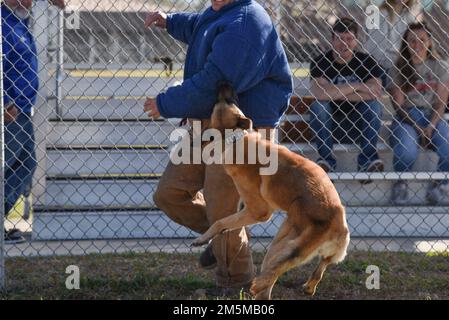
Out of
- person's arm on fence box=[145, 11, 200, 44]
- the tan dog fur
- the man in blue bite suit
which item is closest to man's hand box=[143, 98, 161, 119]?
the man in blue bite suit

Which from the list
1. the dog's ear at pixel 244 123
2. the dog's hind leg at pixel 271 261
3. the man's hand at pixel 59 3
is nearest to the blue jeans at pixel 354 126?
the man's hand at pixel 59 3

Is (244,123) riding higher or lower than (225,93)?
lower

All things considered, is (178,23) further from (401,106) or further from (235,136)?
(401,106)

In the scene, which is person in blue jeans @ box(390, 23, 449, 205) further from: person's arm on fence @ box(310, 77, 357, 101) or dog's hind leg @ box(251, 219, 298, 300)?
dog's hind leg @ box(251, 219, 298, 300)

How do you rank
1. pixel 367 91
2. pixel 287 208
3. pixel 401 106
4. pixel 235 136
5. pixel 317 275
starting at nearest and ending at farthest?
pixel 287 208 < pixel 235 136 < pixel 317 275 < pixel 367 91 < pixel 401 106

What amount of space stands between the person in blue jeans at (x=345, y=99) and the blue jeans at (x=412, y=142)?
0.20m

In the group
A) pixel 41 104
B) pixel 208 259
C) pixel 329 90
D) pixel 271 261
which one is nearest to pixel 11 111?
pixel 41 104

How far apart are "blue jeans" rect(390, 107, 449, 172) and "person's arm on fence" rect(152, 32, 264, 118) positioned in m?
2.84

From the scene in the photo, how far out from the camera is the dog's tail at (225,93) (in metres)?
4.79

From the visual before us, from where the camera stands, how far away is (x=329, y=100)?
7320mm

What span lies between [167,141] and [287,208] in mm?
3092

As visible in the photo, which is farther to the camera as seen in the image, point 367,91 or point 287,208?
point 367,91

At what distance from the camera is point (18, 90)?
6992 millimetres
